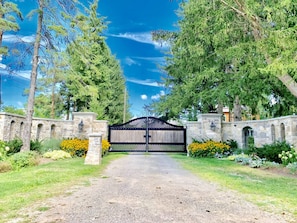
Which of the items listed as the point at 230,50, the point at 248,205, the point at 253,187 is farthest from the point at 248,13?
the point at 248,205

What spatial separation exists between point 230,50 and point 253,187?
178 inches

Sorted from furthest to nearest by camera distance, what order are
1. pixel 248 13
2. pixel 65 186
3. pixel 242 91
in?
pixel 242 91 < pixel 248 13 < pixel 65 186

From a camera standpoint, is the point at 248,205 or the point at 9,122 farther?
the point at 9,122

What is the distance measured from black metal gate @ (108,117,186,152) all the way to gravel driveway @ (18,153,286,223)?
8.97 m

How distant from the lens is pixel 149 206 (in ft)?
11.2

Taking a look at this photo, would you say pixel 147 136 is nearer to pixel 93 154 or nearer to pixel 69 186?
pixel 93 154

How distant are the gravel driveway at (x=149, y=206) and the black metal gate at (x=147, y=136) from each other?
8974mm

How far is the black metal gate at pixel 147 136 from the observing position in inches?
545

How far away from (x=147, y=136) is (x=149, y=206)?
10.6m

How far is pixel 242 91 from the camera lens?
10445 mm

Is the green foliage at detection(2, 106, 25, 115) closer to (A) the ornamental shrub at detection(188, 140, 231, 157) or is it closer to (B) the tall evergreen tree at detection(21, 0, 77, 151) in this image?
(B) the tall evergreen tree at detection(21, 0, 77, 151)

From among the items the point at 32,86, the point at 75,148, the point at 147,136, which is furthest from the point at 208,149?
the point at 32,86

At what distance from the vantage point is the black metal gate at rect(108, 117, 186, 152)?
13.8 meters

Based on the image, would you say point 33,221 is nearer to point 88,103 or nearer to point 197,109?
point 197,109
